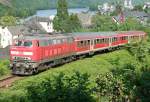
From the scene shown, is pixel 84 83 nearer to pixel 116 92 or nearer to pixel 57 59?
pixel 116 92

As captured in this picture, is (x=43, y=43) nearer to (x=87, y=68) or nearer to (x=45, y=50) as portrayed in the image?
(x=45, y=50)

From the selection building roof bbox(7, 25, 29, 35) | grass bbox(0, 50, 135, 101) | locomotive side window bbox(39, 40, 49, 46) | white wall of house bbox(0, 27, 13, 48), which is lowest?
white wall of house bbox(0, 27, 13, 48)

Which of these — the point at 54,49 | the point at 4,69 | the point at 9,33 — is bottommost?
the point at 9,33

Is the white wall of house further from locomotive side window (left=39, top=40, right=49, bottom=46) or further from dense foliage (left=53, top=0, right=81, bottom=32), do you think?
locomotive side window (left=39, top=40, right=49, bottom=46)

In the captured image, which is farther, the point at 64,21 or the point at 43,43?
the point at 64,21

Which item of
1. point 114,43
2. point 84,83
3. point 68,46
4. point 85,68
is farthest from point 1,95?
point 114,43

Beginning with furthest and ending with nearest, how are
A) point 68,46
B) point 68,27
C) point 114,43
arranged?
point 68,27 < point 114,43 < point 68,46

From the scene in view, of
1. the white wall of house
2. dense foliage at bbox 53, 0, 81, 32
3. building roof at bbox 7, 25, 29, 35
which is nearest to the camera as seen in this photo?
building roof at bbox 7, 25, 29, 35

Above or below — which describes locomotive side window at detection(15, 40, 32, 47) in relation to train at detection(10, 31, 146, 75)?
above

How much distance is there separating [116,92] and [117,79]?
76 cm

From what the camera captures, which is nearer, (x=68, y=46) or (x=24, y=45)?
(x=24, y=45)

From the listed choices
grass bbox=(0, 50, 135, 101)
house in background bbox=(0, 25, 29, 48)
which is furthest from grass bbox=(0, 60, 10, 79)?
house in background bbox=(0, 25, 29, 48)

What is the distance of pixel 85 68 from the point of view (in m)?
31.9

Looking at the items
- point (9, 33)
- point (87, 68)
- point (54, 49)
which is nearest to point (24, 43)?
point (54, 49)
